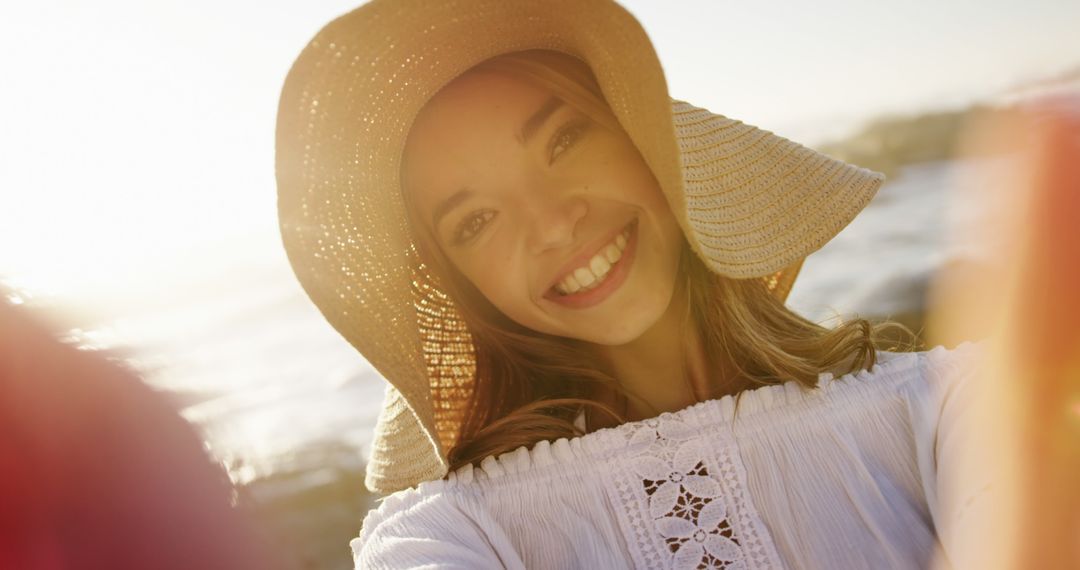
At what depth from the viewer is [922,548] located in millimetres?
1695

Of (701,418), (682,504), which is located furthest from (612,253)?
(682,504)

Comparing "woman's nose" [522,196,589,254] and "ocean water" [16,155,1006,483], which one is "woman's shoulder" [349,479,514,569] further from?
→ "ocean water" [16,155,1006,483]

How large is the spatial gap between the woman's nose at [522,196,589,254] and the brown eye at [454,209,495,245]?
10 centimetres

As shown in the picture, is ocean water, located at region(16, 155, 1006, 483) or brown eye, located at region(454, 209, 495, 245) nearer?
brown eye, located at region(454, 209, 495, 245)

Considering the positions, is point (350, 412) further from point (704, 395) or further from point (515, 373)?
point (704, 395)

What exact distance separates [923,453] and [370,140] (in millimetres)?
1261

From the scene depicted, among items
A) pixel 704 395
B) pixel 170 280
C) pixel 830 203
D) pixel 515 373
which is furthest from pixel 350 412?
pixel 170 280

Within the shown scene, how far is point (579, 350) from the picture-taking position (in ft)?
7.31

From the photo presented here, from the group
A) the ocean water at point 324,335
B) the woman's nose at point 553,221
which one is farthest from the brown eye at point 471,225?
the ocean water at point 324,335

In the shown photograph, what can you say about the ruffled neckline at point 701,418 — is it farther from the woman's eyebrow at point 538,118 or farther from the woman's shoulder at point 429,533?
the woman's eyebrow at point 538,118

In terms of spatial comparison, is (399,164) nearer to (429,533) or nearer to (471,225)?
(471,225)

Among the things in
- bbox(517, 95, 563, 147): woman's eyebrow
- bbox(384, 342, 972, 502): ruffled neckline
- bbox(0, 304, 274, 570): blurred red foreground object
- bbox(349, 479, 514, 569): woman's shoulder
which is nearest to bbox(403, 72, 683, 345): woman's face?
bbox(517, 95, 563, 147): woman's eyebrow

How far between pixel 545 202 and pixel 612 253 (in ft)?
A: 0.61

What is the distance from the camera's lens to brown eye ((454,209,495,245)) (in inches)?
74.8
